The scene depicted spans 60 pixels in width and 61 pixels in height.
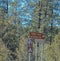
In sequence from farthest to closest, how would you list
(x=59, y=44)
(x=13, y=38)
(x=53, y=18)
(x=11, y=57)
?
(x=53, y=18) → (x=13, y=38) → (x=11, y=57) → (x=59, y=44)

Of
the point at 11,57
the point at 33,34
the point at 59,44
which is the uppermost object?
the point at 33,34

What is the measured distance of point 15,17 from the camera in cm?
3412

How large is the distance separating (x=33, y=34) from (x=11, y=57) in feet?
48.4

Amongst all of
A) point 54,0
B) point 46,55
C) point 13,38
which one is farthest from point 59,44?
point 54,0

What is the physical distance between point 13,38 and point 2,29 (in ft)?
5.87

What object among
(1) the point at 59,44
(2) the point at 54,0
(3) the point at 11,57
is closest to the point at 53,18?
(2) the point at 54,0

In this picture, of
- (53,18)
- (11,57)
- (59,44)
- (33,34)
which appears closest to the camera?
(33,34)

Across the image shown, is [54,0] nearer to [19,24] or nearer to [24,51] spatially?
[19,24]

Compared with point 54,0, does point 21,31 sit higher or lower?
lower

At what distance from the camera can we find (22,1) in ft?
120

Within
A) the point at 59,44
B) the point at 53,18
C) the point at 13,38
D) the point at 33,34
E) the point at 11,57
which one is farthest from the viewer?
the point at 53,18

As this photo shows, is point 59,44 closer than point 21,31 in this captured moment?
Yes

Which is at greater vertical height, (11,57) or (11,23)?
(11,23)

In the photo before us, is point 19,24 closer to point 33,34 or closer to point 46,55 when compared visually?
point 46,55
